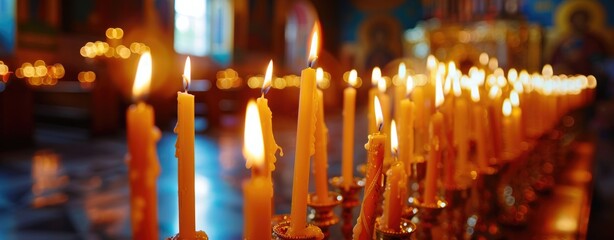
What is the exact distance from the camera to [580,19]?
1705 centimetres

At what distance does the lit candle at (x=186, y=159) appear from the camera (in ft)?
2.14

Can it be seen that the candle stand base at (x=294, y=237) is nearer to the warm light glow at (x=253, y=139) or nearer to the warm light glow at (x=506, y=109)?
the warm light glow at (x=253, y=139)

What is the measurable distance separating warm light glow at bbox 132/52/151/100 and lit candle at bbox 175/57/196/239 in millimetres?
63

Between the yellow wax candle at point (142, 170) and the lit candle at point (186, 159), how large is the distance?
6 centimetres

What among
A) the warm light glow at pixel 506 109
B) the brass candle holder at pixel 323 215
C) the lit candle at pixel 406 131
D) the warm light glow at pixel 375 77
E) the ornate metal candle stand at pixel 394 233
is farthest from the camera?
the warm light glow at pixel 506 109

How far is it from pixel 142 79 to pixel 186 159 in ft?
0.52

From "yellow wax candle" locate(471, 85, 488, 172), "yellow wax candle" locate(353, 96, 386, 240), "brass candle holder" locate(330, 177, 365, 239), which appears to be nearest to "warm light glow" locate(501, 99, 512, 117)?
"yellow wax candle" locate(471, 85, 488, 172)

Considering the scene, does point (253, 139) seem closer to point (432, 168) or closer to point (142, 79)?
point (142, 79)

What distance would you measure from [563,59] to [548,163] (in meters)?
17.3

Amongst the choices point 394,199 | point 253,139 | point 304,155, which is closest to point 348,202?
point 394,199

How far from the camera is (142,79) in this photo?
2.38 ft

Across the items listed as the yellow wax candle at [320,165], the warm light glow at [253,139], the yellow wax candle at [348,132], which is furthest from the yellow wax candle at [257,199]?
the yellow wax candle at [348,132]

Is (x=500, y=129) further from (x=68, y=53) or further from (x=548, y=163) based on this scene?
(x=68, y=53)

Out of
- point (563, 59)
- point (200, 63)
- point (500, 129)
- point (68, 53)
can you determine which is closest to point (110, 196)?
point (500, 129)
